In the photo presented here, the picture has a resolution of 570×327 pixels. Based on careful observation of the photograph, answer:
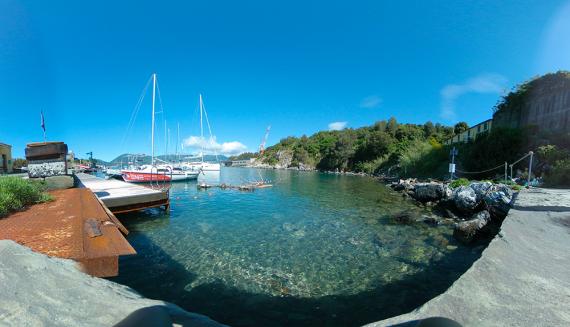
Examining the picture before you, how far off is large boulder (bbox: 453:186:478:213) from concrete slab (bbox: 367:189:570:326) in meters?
9.52

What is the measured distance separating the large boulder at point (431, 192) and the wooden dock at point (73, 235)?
812 inches

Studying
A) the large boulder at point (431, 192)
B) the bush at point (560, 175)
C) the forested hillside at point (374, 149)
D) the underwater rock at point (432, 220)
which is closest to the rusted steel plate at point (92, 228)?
the underwater rock at point (432, 220)

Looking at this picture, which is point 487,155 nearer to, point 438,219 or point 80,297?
point 438,219

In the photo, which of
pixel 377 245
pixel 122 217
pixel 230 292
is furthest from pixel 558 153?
pixel 122 217

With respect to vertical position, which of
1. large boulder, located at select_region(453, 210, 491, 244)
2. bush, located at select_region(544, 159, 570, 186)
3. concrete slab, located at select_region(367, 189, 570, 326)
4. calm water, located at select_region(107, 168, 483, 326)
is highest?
bush, located at select_region(544, 159, 570, 186)

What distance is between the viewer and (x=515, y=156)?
2234 cm

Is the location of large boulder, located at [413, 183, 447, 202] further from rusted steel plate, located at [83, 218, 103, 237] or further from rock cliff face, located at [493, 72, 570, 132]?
rusted steel plate, located at [83, 218, 103, 237]

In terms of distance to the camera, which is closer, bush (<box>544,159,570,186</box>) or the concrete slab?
the concrete slab

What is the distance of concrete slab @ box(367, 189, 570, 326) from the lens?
8.86ft

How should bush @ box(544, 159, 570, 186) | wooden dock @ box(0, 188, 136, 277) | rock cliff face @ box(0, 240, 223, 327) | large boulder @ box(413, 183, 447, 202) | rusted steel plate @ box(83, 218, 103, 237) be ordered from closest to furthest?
rock cliff face @ box(0, 240, 223, 327) → wooden dock @ box(0, 188, 136, 277) → rusted steel plate @ box(83, 218, 103, 237) → bush @ box(544, 159, 570, 186) → large boulder @ box(413, 183, 447, 202)

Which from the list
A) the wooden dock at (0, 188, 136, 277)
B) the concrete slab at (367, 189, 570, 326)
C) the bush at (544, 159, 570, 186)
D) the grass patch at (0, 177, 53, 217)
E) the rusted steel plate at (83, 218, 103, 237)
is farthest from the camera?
the bush at (544, 159, 570, 186)

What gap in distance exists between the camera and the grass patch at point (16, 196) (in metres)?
6.66

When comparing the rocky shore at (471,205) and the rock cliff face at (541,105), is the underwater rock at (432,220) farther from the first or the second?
the rock cliff face at (541,105)

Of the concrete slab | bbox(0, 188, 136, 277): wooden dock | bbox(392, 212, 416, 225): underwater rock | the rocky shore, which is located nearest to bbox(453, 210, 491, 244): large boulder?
the rocky shore
